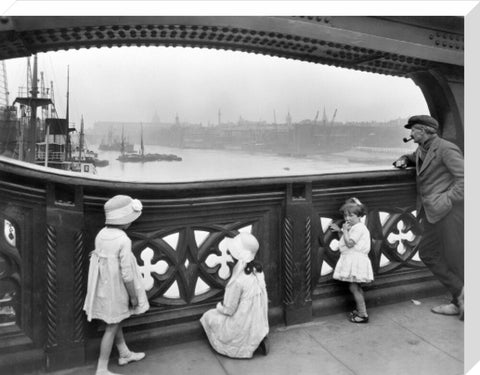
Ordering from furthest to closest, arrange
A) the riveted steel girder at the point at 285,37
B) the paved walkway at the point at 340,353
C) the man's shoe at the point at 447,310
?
the man's shoe at the point at 447,310 < the paved walkway at the point at 340,353 < the riveted steel girder at the point at 285,37

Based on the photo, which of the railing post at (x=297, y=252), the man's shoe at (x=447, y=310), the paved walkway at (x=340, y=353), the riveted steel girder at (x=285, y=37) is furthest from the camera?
the man's shoe at (x=447, y=310)

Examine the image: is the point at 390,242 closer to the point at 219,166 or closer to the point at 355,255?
the point at 355,255

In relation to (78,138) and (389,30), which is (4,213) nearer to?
(78,138)

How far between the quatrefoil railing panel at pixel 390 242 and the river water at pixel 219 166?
374mm

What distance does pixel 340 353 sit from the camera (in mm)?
2553

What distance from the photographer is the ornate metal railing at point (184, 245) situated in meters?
2.19

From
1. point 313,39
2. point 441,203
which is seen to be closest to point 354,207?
point 441,203

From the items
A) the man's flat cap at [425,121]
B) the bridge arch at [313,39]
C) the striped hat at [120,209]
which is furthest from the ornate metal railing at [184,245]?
the bridge arch at [313,39]

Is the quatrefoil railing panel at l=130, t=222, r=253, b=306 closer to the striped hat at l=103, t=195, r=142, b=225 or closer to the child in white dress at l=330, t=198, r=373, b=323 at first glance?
the striped hat at l=103, t=195, r=142, b=225

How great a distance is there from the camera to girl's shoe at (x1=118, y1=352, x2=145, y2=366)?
2336 millimetres

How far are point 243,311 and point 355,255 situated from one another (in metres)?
0.91

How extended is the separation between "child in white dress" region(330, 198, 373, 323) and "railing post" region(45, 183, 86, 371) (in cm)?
163

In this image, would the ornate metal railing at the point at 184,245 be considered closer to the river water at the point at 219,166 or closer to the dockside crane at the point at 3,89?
the river water at the point at 219,166
